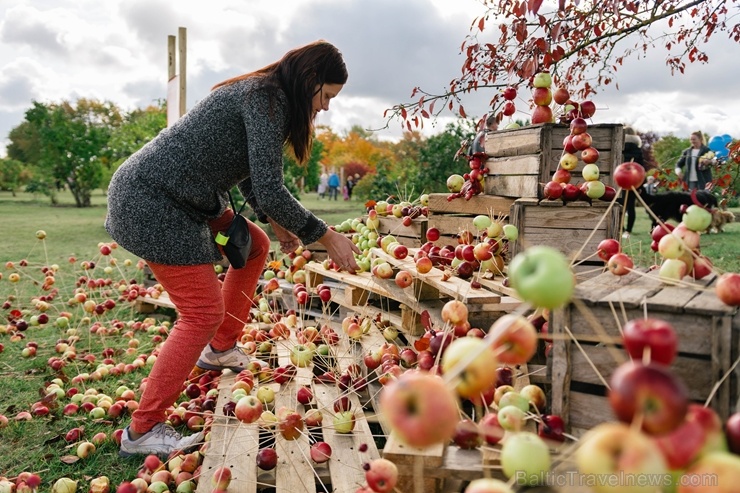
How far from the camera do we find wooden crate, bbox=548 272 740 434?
4.67 ft

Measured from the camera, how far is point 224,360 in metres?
3.21

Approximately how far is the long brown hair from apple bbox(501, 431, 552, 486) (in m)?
1.82

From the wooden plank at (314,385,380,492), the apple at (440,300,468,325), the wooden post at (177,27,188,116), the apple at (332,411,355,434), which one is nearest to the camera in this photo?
the apple at (440,300,468,325)

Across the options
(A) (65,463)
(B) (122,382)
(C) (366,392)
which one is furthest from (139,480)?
(B) (122,382)

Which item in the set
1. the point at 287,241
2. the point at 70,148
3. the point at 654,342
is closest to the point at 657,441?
the point at 654,342

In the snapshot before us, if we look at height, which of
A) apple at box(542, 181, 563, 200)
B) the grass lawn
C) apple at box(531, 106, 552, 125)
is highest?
apple at box(531, 106, 552, 125)

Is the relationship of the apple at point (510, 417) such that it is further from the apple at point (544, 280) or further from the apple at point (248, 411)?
the apple at point (248, 411)

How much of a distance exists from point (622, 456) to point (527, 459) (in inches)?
15.7

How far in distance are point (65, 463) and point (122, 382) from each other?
93 centimetres

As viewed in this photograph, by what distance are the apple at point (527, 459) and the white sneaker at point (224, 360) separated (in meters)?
2.34

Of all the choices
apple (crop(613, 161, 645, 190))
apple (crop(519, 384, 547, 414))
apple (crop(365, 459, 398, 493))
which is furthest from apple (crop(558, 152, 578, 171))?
apple (crop(365, 459, 398, 493))

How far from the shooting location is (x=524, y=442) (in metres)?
1.07

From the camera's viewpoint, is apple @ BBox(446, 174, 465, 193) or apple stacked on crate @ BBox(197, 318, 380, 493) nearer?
apple stacked on crate @ BBox(197, 318, 380, 493)

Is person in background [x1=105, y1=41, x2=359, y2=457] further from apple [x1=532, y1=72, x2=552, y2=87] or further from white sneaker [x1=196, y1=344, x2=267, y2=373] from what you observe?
apple [x1=532, y1=72, x2=552, y2=87]
